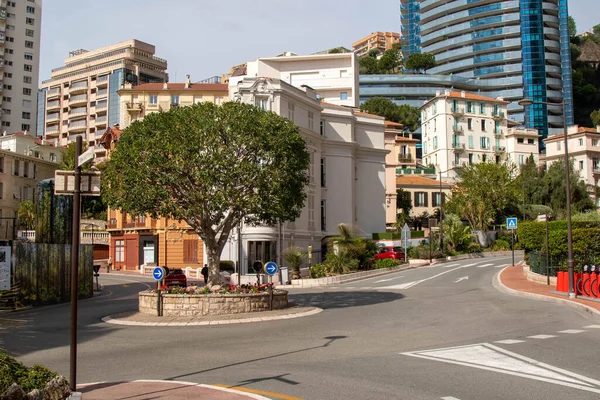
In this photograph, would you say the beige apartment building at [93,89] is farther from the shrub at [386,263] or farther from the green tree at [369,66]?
the shrub at [386,263]

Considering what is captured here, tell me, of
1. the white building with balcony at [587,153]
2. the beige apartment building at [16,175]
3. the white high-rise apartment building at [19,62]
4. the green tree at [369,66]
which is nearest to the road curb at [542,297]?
the beige apartment building at [16,175]

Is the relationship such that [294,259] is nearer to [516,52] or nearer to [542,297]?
[542,297]

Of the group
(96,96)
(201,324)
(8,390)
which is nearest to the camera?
(8,390)

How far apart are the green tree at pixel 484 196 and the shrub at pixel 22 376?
201 feet

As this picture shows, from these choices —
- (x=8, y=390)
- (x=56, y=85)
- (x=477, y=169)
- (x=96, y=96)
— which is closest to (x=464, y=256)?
(x=477, y=169)

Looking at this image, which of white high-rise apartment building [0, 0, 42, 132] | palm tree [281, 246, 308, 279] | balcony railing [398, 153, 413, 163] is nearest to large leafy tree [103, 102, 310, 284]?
palm tree [281, 246, 308, 279]

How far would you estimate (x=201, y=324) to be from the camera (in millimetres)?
20078

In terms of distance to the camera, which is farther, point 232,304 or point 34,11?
point 34,11

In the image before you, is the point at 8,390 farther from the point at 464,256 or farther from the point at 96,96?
the point at 96,96

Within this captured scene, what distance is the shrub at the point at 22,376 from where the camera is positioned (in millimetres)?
7745

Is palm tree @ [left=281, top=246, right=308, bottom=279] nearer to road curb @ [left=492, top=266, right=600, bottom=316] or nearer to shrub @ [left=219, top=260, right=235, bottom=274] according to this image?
shrub @ [left=219, top=260, right=235, bottom=274]

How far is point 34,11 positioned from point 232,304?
11236 cm

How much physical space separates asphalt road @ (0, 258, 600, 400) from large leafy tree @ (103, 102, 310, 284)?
4901 millimetres

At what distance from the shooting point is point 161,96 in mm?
90062
